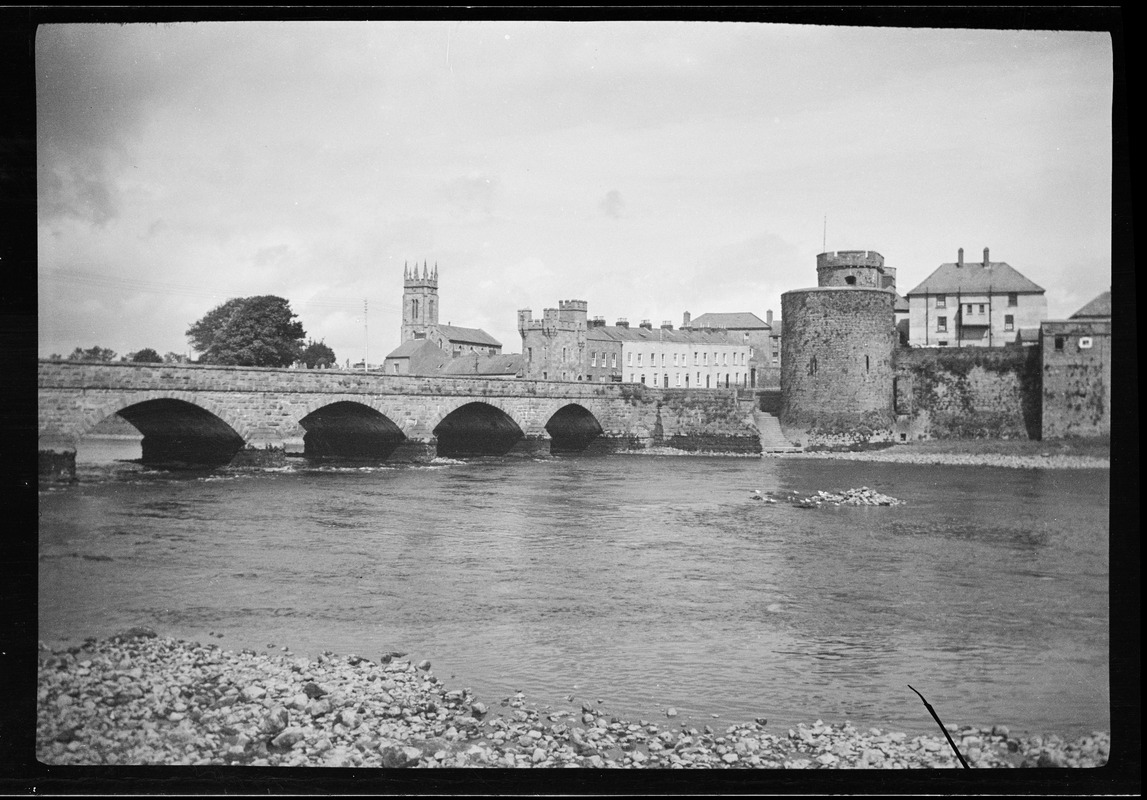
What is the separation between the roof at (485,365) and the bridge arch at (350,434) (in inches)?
775

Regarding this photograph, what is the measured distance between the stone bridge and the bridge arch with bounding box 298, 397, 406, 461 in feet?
0.11

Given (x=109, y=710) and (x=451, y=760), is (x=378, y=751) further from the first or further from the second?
(x=109, y=710)

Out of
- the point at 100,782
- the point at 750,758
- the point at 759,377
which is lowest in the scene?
the point at 750,758

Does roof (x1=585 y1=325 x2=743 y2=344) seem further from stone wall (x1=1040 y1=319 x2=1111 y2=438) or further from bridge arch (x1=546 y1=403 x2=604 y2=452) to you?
stone wall (x1=1040 y1=319 x2=1111 y2=438)

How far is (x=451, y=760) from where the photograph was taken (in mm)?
4914

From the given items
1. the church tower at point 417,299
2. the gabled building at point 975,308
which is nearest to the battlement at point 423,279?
the church tower at point 417,299

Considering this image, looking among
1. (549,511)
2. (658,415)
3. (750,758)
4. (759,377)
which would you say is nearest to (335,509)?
(549,511)

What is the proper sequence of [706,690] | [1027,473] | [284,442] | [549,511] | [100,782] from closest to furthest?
[100,782]
[706,690]
[549,511]
[284,442]
[1027,473]

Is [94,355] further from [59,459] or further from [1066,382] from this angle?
[1066,382]

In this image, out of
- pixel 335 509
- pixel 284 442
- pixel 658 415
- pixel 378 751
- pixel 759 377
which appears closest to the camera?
pixel 378 751

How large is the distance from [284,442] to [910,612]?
12703mm

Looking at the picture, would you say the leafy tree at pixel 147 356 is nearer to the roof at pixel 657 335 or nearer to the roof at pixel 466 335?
the roof at pixel 657 335

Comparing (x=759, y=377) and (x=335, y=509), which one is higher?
(x=759, y=377)

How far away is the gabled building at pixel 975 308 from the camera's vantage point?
2441 centimetres
